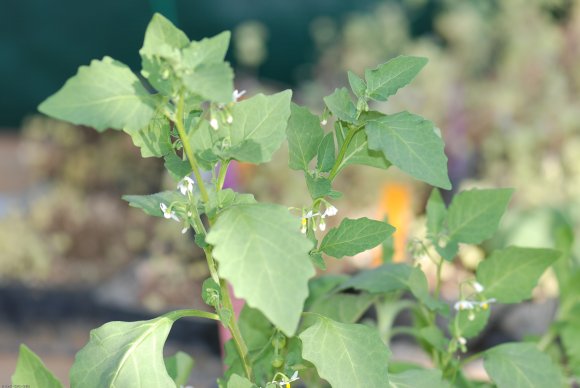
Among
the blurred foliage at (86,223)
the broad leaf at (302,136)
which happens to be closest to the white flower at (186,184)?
the broad leaf at (302,136)

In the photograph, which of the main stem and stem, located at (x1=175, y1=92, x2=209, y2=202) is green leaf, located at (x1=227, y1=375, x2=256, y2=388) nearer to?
the main stem

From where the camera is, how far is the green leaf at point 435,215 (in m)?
1.08

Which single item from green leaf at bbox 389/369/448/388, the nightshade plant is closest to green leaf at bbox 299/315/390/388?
the nightshade plant

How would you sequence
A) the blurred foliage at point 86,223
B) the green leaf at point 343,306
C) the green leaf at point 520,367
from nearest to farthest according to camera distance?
the green leaf at point 520,367 → the green leaf at point 343,306 → the blurred foliage at point 86,223

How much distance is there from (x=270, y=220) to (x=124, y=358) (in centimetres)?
20

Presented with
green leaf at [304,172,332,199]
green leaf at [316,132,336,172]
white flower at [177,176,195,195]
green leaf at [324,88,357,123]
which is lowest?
green leaf at [304,172,332,199]

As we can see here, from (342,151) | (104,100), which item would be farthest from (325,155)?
(104,100)

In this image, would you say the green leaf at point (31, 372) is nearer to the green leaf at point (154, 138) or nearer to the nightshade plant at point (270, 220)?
the nightshade plant at point (270, 220)

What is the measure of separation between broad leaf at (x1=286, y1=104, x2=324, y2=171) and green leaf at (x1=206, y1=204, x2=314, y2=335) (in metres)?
0.16

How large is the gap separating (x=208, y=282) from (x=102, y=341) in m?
0.12

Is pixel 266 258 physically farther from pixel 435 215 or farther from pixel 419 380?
pixel 435 215

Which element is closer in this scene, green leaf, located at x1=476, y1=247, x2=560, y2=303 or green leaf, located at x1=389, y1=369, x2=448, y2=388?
green leaf, located at x1=389, y1=369, x2=448, y2=388

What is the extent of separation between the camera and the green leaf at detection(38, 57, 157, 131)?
0.68 metres

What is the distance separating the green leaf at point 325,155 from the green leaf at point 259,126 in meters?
0.10
